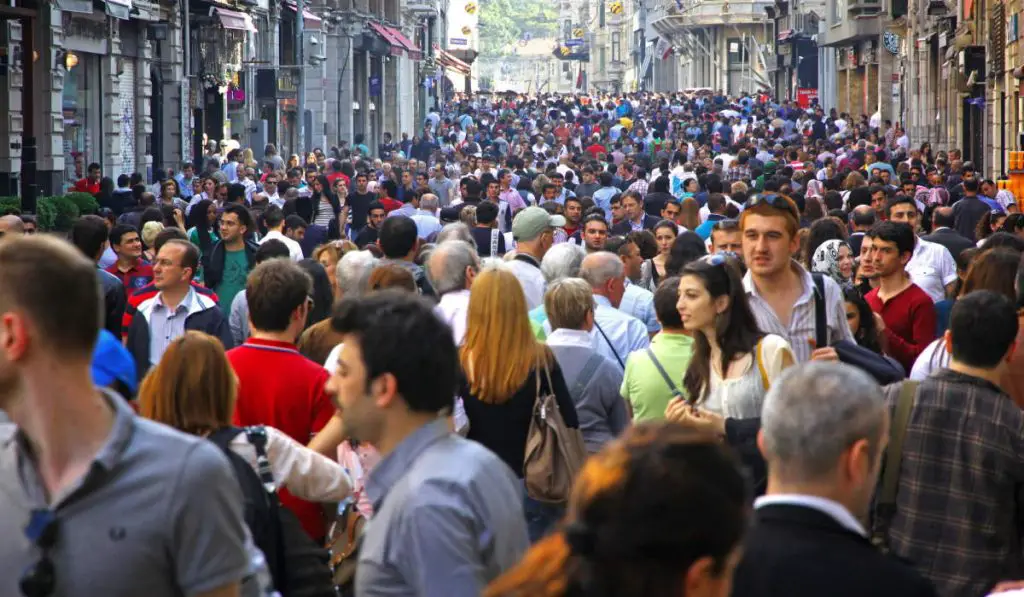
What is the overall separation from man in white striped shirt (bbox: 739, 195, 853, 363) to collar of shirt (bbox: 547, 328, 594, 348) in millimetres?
742

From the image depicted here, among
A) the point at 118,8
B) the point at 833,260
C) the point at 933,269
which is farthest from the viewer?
the point at 118,8

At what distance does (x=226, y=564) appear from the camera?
309 centimetres

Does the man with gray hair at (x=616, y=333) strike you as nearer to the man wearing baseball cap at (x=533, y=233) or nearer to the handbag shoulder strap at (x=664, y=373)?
the handbag shoulder strap at (x=664, y=373)

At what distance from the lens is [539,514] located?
20.7ft

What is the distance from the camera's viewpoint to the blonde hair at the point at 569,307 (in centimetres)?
695

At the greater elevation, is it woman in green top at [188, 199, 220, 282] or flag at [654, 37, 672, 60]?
flag at [654, 37, 672, 60]

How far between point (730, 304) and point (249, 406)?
5.79 ft

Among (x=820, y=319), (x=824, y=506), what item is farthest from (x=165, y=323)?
(x=824, y=506)

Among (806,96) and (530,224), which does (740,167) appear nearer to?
(530,224)

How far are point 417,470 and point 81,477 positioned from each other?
74cm

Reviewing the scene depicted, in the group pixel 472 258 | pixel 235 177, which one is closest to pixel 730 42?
pixel 235 177

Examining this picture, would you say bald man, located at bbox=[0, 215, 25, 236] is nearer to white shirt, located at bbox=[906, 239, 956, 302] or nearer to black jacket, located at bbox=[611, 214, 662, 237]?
black jacket, located at bbox=[611, 214, 662, 237]

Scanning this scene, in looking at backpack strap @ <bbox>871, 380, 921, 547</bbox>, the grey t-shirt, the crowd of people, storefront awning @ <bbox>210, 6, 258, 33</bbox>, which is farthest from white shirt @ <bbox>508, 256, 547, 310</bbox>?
storefront awning @ <bbox>210, 6, 258, 33</bbox>

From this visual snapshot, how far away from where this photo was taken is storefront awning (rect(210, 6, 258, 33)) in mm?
31422
